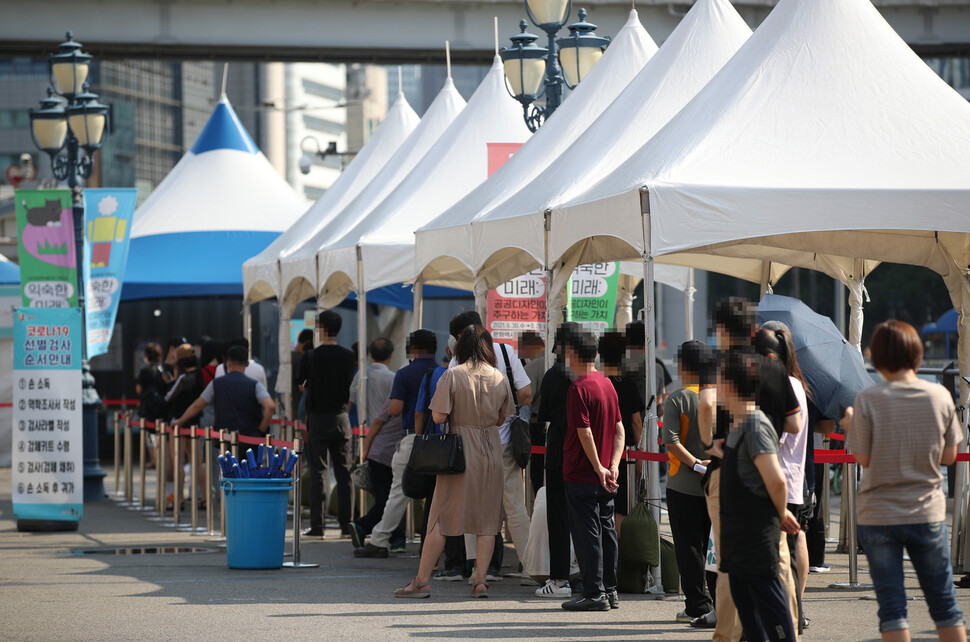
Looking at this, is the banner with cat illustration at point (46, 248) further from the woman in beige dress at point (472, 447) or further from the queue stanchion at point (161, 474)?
the woman in beige dress at point (472, 447)

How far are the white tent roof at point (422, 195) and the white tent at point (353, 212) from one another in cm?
49

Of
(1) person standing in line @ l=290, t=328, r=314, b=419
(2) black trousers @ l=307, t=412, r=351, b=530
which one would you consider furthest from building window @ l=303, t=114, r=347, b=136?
(2) black trousers @ l=307, t=412, r=351, b=530

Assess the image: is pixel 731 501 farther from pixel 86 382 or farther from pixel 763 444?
pixel 86 382

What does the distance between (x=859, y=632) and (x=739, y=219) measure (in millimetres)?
2745

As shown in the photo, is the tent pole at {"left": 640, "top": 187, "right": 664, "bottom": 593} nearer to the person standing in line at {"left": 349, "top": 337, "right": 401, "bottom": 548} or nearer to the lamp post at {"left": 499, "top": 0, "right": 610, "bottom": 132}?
A: the person standing in line at {"left": 349, "top": 337, "right": 401, "bottom": 548}

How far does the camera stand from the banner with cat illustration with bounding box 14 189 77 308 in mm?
15867

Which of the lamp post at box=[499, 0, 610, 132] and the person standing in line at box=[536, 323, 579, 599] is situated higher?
the lamp post at box=[499, 0, 610, 132]

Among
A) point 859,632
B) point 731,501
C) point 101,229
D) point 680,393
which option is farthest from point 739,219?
point 101,229

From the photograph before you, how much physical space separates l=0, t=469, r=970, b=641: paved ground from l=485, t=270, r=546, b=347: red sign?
282cm

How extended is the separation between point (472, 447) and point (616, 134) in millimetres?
3589

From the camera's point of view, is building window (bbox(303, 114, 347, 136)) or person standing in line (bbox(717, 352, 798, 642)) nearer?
person standing in line (bbox(717, 352, 798, 642))

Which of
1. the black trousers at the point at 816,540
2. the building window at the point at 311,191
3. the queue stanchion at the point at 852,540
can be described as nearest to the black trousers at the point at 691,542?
the queue stanchion at the point at 852,540

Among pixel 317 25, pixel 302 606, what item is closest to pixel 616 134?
pixel 302 606

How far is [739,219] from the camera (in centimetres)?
948
